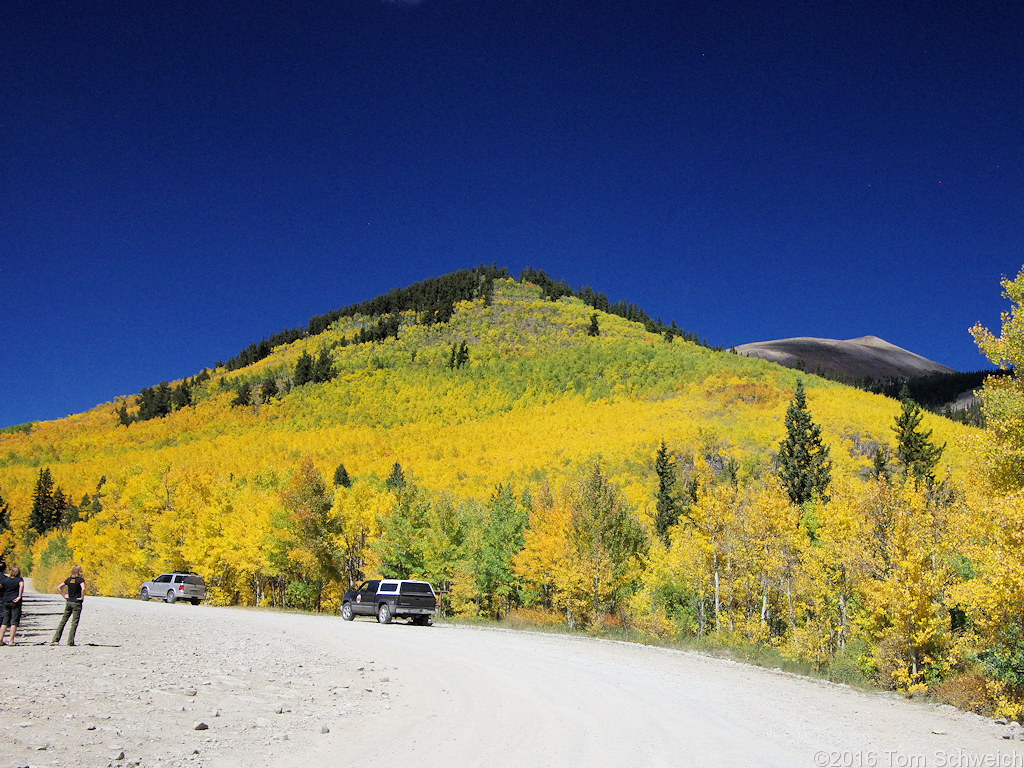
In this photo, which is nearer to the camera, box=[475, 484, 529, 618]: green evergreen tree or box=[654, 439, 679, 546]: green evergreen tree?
box=[475, 484, 529, 618]: green evergreen tree

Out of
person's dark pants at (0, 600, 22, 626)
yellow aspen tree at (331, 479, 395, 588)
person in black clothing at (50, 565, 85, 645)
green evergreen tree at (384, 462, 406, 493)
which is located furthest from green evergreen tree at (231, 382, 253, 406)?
person in black clothing at (50, 565, 85, 645)

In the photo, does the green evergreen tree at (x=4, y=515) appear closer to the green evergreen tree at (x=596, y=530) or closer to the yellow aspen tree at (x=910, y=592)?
the green evergreen tree at (x=596, y=530)

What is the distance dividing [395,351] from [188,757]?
151 meters

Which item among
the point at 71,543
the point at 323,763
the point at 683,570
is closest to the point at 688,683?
the point at 323,763

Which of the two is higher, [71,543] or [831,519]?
[831,519]

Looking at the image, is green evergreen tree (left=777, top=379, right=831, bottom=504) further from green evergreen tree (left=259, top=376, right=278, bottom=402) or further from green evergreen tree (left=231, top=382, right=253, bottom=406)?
green evergreen tree (left=231, top=382, right=253, bottom=406)

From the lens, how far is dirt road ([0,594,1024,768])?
767cm

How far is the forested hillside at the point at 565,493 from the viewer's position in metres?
15.9

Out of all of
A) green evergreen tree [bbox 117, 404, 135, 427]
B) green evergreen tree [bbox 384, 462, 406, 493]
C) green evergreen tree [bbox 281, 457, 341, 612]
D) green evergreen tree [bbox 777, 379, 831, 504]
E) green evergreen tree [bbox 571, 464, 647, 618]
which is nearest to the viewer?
green evergreen tree [bbox 571, 464, 647, 618]

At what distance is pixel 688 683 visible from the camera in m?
13.6

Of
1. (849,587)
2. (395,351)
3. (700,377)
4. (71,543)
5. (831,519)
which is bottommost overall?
(71,543)

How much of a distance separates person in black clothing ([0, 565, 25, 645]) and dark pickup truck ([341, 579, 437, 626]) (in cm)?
1476

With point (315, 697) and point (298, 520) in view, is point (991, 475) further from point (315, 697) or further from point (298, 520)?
point (298, 520)

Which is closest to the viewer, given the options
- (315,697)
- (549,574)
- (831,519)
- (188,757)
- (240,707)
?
(188,757)
